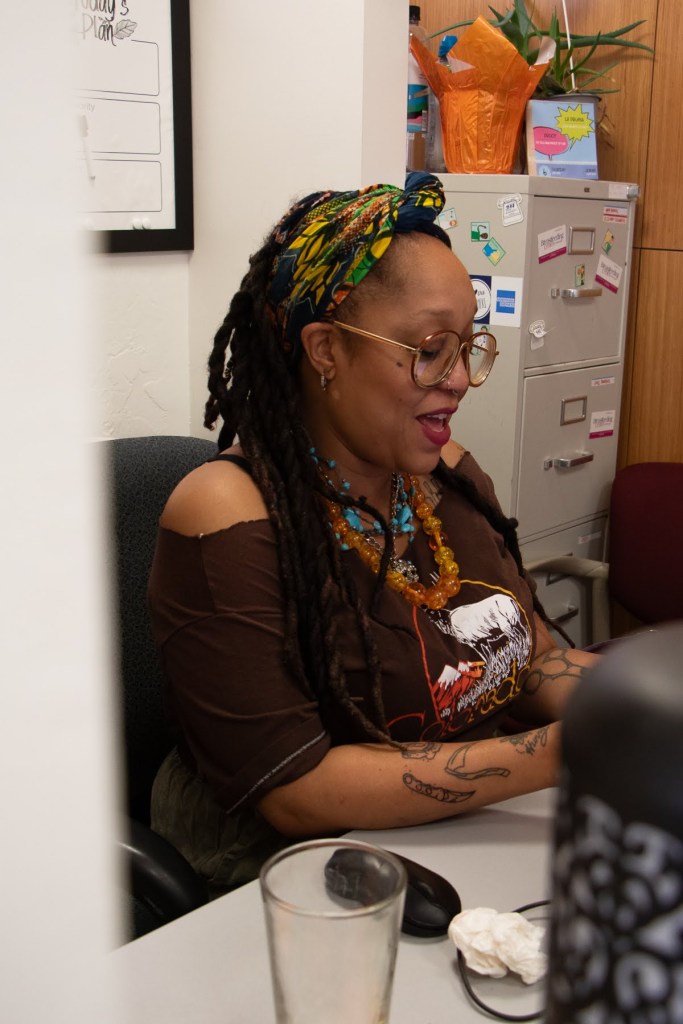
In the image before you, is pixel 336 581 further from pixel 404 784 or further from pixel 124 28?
pixel 124 28

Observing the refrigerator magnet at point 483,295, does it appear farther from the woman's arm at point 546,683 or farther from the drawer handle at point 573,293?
the woman's arm at point 546,683

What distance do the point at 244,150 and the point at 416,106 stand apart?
0.86 metres

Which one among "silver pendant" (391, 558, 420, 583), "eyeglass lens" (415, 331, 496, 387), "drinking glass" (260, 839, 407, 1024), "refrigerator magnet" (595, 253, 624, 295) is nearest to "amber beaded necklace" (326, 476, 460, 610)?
"silver pendant" (391, 558, 420, 583)

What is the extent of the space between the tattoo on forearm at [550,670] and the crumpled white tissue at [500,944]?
680 millimetres

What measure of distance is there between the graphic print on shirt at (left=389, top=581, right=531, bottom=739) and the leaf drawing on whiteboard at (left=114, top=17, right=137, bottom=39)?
1.42 metres

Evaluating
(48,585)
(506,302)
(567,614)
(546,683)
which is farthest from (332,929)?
(567,614)

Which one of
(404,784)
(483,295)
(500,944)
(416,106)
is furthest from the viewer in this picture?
(416,106)

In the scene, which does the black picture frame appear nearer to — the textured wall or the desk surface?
the textured wall

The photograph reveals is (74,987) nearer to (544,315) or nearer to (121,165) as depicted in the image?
(121,165)

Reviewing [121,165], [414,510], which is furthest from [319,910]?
[121,165]

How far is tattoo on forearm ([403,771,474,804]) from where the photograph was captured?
117 centimetres

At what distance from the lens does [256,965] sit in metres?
0.87

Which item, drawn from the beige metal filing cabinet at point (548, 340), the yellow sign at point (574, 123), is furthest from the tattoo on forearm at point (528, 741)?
the yellow sign at point (574, 123)

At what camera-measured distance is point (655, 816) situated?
0.53 feet
